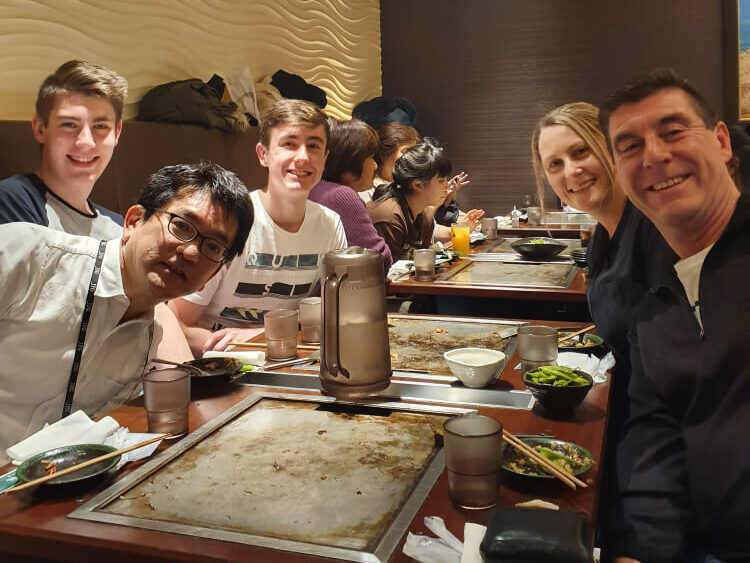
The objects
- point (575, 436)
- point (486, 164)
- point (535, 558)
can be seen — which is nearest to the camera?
point (535, 558)

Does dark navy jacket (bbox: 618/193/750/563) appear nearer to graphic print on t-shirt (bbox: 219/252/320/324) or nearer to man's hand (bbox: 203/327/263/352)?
man's hand (bbox: 203/327/263/352)

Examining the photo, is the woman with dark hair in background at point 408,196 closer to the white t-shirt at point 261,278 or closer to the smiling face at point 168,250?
the white t-shirt at point 261,278

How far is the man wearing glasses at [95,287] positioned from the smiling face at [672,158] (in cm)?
93

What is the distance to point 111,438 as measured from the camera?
1.27 meters

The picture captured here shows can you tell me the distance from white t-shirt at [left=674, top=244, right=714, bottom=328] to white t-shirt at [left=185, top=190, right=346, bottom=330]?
141cm

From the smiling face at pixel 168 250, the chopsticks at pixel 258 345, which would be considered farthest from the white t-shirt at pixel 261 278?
the smiling face at pixel 168 250

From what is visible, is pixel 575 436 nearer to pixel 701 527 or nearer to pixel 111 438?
pixel 701 527

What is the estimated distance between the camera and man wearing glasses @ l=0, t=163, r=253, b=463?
4.99 feet

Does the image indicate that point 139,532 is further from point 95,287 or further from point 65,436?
point 95,287

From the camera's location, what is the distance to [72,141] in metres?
2.62

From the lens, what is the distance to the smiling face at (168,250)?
1537 millimetres

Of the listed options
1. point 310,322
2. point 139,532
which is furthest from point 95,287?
point 139,532

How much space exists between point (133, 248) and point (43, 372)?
0.35m

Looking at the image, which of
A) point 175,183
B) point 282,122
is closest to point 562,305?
point 282,122
